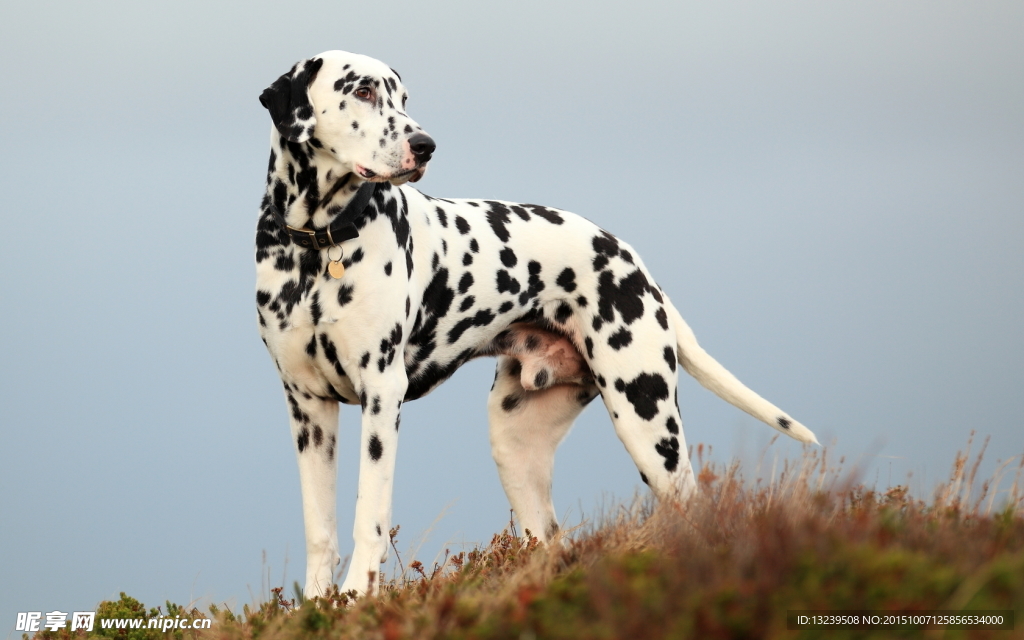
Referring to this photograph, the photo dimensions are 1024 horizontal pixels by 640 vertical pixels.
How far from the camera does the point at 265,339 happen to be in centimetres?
567

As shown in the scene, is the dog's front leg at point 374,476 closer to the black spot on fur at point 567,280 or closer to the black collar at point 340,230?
the black collar at point 340,230

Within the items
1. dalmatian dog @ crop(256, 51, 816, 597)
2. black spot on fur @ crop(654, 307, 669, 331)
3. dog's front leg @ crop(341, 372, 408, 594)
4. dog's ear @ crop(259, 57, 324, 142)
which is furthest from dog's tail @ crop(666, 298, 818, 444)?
dog's ear @ crop(259, 57, 324, 142)

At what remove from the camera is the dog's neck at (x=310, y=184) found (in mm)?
5359

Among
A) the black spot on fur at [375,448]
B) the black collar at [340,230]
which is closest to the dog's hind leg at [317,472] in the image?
the black spot on fur at [375,448]

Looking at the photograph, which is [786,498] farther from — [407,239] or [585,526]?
[407,239]

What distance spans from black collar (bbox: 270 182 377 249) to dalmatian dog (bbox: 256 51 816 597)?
0.03 ft

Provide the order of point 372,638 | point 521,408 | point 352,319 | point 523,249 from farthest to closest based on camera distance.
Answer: point 521,408
point 523,249
point 352,319
point 372,638

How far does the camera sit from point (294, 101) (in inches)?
206

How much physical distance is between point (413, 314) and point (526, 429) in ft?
5.50

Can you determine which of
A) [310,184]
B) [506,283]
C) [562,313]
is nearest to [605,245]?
[562,313]

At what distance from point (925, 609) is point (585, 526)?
2.80m

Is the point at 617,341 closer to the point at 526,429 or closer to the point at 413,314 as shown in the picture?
the point at 526,429

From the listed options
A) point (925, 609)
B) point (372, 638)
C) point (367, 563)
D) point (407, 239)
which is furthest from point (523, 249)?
point (925, 609)

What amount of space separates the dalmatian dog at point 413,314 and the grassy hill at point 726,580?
0.78 metres
